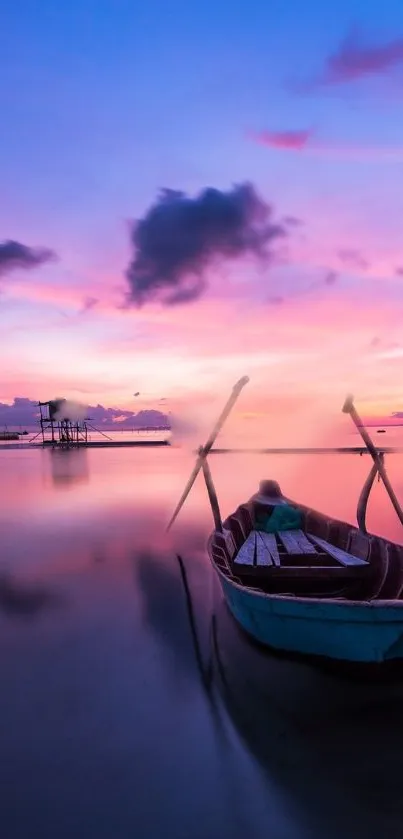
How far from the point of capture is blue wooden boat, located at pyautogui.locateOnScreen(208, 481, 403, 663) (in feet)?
27.6

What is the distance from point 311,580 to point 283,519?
14.1 feet

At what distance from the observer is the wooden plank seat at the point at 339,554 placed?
39.3 feet

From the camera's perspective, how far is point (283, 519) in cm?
1655

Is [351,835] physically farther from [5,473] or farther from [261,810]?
[5,473]

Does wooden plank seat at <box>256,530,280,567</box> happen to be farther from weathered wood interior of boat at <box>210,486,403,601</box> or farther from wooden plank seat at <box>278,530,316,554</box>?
wooden plank seat at <box>278,530,316,554</box>

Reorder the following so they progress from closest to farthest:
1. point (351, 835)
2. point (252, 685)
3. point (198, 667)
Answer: point (351, 835) < point (252, 685) < point (198, 667)

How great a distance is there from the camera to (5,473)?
6725 cm

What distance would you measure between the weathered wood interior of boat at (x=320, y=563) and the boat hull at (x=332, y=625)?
72.0 inches

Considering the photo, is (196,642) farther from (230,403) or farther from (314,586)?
(230,403)

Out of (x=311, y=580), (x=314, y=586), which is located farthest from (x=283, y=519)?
(x=311, y=580)

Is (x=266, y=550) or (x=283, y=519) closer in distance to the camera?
(x=266, y=550)

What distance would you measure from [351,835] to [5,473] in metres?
67.8

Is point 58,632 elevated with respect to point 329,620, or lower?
lower

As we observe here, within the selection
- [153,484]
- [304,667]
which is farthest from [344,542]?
[153,484]
